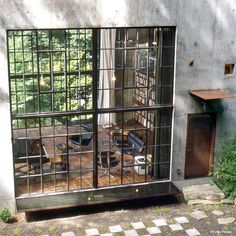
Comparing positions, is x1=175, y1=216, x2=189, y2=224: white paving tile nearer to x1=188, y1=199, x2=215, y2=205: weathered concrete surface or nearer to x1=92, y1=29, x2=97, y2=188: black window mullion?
x1=188, y1=199, x2=215, y2=205: weathered concrete surface

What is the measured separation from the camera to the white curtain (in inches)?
504

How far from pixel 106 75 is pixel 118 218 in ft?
14.6

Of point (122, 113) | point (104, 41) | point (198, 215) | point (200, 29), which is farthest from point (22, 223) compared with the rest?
point (200, 29)

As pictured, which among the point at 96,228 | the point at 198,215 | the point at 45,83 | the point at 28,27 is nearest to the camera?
the point at 28,27

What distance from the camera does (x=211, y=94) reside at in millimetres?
12039

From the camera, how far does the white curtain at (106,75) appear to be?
42.0ft

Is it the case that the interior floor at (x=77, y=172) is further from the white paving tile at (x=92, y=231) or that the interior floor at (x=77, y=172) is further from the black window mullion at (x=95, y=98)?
the white paving tile at (x=92, y=231)

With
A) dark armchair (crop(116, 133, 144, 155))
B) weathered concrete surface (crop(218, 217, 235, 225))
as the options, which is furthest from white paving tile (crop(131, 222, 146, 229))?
dark armchair (crop(116, 133, 144, 155))

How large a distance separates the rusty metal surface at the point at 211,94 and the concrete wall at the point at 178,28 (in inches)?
6.0

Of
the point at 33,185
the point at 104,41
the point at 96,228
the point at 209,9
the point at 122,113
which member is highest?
the point at 209,9

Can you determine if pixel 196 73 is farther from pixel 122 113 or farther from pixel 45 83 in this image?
pixel 45 83

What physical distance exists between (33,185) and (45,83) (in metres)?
4.30

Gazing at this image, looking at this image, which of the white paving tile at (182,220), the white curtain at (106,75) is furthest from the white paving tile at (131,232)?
the white curtain at (106,75)

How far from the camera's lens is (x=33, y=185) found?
474 inches
